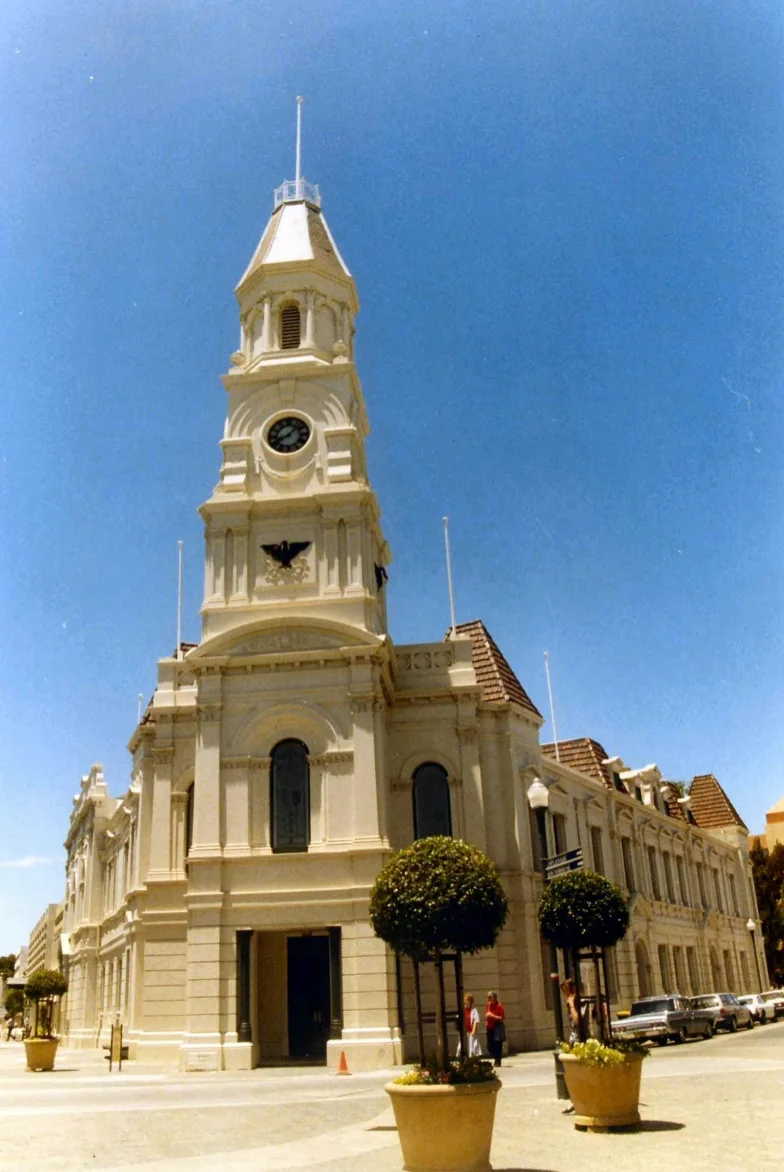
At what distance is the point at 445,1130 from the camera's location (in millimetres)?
11617

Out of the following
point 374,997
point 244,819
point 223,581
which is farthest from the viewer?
point 223,581

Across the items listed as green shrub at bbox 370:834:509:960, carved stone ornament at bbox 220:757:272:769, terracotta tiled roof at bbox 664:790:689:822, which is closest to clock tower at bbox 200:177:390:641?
carved stone ornament at bbox 220:757:272:769

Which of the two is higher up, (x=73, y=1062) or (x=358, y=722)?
(x=358, y=722)


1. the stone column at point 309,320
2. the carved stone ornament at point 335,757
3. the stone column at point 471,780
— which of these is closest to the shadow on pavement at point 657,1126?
the carved stone ornament at point 335,757

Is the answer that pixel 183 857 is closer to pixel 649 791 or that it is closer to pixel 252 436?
pixel 252 436

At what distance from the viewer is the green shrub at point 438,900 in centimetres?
1488

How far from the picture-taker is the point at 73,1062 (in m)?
38.0

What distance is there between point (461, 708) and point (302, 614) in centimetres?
640

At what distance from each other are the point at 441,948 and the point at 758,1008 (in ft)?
123

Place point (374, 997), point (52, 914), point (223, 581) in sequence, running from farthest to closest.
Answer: point (52, 914), point (223, 581), point (374, 997)

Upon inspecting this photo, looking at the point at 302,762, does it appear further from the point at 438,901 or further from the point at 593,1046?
the point at 593,1046

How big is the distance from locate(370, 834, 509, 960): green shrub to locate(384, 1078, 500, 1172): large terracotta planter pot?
3103 millimetres

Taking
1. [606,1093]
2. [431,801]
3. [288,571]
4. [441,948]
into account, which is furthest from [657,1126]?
[288,571]

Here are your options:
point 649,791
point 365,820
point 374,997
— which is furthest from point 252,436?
point 649,791
